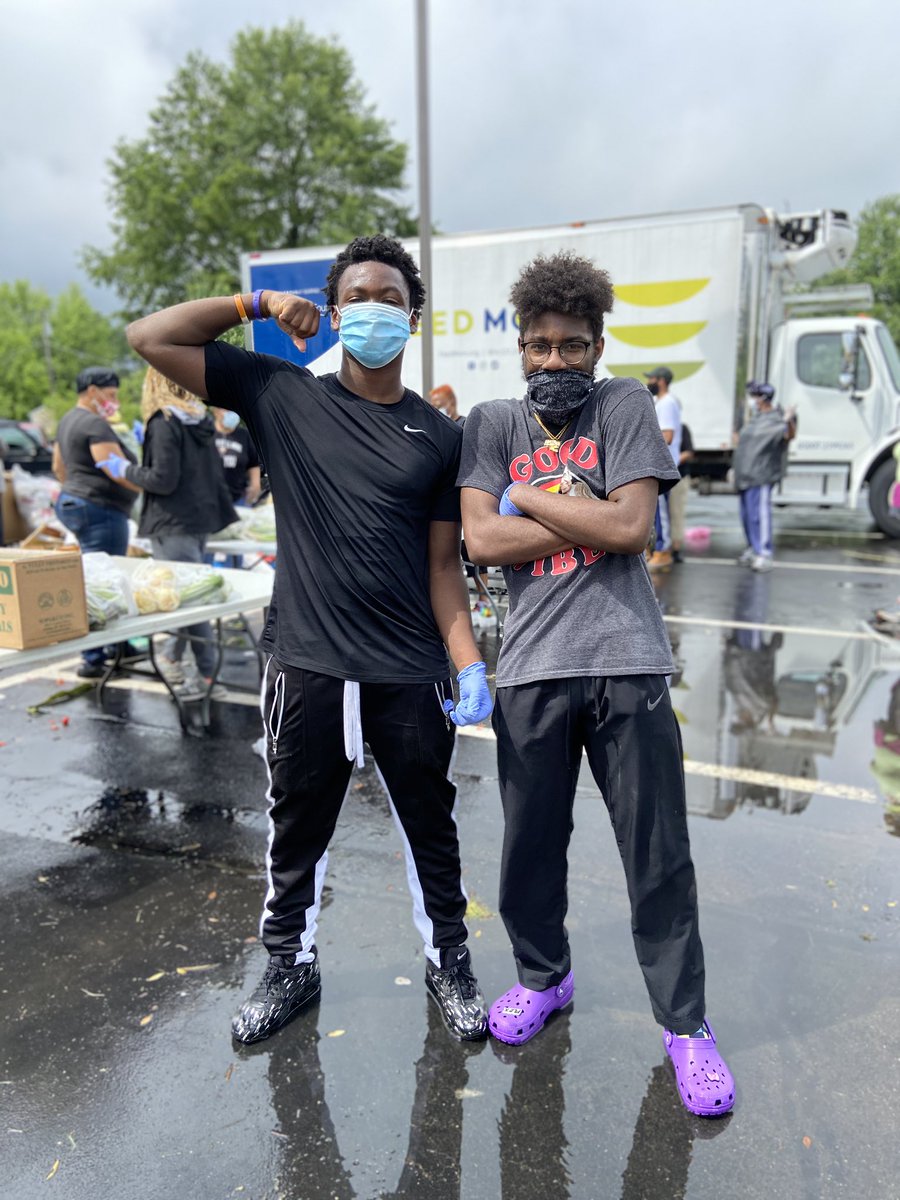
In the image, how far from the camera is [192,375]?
2248 mm

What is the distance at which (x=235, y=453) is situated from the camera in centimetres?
701

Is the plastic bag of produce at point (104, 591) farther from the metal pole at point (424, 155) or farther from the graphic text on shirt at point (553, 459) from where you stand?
the graphic text on shirt at point (553, 459)

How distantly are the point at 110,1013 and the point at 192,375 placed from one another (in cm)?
192

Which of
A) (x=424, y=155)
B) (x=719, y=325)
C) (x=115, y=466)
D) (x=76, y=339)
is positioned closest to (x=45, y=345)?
(x=76, y=339)

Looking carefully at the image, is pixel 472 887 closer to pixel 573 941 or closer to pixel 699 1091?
pixel 573 941

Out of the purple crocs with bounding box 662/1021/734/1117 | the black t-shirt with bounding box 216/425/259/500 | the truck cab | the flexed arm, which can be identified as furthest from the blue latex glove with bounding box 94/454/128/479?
the truck cab

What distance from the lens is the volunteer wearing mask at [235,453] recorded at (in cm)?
698

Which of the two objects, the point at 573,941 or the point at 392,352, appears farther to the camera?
the point at 573,941

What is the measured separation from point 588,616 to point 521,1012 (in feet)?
3.88

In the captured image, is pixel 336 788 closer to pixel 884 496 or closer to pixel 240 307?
pixel 240 307

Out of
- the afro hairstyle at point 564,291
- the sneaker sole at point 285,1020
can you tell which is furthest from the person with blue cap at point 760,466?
the sneaker sole at point 285,1020

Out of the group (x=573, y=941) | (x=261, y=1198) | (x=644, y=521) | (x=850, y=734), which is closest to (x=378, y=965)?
(x=573, y=941)

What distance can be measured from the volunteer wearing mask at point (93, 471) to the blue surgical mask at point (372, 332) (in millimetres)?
3706

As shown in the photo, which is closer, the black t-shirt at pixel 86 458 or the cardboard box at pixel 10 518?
the black t-shirt at pixel 86 458
